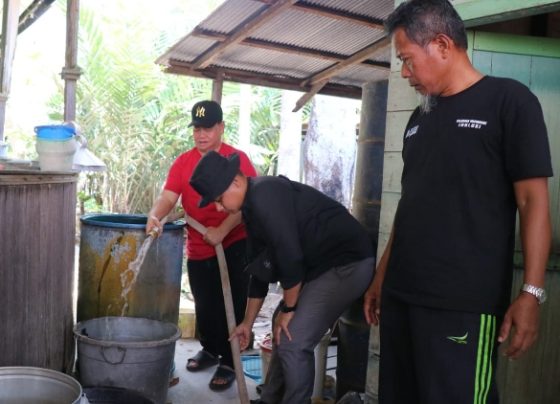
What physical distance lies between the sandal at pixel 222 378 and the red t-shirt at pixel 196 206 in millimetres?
936

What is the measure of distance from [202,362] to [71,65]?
127 inches

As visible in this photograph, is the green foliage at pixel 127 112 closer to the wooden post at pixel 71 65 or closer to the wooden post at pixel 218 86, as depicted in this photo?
the wooden post at pixel 218 86

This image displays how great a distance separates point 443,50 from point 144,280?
9.67 ft

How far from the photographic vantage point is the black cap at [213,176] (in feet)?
9.95

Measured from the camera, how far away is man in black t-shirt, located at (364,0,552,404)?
1.96 meters

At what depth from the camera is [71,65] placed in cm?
593

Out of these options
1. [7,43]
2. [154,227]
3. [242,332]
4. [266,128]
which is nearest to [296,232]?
[242,332]

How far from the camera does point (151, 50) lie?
1472cm

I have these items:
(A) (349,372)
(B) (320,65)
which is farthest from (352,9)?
(A) (349,372)

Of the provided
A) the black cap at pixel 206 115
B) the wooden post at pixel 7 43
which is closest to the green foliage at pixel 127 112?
the wooden post at pixel 7 43

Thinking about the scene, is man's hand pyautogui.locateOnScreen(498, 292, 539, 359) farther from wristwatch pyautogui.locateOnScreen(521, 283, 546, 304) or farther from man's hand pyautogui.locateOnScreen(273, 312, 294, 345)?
man's hand pyautogui.locateOnScreen(273, 312, 294, 345)

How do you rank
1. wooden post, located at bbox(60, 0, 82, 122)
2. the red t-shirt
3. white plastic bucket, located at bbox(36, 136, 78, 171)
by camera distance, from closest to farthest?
white plastic bucket, located at bbox(36, 136, 78, 171)
the red t-shirt
wooden post, located at bbox(60, 0, 82, 122)

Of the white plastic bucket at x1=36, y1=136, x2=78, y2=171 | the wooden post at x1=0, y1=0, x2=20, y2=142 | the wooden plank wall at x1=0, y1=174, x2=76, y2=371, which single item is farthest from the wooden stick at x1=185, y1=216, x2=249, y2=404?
the wooden post at x1=0, y1=0, x2=20, y2=142

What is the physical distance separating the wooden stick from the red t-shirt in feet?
0.33
